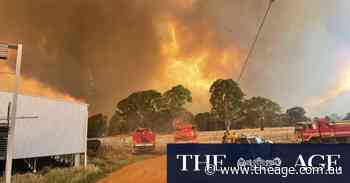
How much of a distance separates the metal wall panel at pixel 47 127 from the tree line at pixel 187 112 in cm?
26

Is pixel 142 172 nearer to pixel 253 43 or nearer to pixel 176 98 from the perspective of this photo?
pixel 176 98

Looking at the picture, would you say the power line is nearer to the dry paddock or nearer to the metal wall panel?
the dry paddock

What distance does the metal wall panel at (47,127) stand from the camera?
6.20m

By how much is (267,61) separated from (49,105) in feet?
12.7

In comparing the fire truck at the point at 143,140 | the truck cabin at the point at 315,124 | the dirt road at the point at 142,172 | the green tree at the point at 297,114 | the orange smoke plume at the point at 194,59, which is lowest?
the dirt road at the point at 142,172

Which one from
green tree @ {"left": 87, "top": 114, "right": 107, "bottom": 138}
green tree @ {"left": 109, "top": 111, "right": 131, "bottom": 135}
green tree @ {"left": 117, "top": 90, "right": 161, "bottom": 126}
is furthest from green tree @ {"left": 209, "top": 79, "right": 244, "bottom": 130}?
green tree @ {"left": 87, "top": 114, "right": 107, "bottom": 138}

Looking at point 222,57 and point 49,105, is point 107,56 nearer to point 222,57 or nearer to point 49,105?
point 49,105

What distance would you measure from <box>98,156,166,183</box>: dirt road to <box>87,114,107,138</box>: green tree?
752 mm

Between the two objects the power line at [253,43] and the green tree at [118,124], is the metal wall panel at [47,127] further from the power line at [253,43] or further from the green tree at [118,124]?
the power line at [253,43]

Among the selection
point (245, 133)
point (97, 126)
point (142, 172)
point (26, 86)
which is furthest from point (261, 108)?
point (26, 86)

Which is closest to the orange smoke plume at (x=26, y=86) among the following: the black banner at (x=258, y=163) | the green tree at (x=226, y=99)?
the black banner at (x=258, y=163)

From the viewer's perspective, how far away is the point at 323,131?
6504 mm

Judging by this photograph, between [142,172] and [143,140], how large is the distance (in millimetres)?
548

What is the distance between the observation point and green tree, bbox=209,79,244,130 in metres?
6.71
